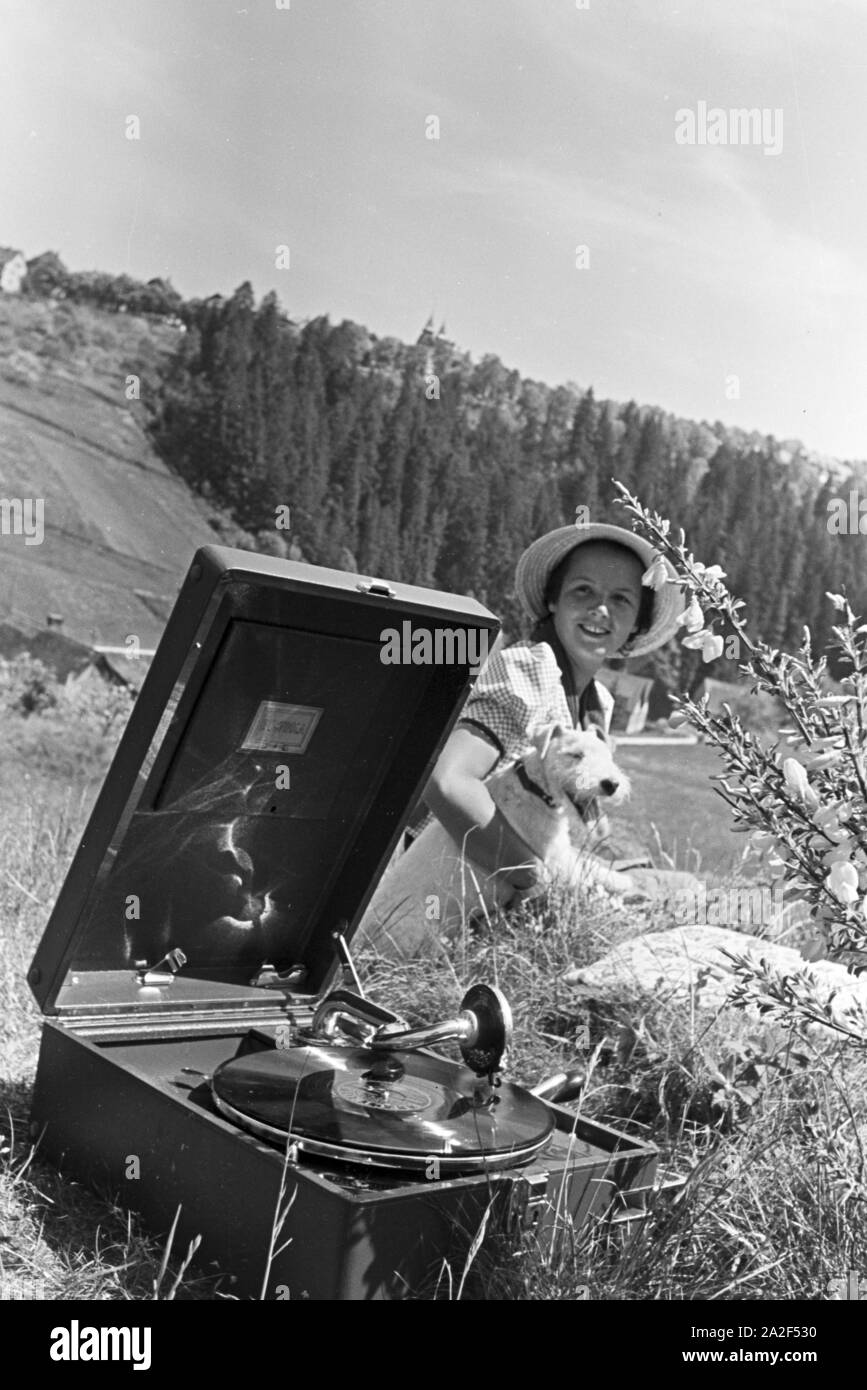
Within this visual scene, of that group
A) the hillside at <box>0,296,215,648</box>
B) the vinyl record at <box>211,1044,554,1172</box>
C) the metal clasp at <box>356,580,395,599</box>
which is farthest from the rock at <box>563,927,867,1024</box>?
the hillside at <box>0,296,215,648</box>

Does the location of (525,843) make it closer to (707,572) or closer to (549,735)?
(549,735)

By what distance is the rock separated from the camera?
9.76 feet

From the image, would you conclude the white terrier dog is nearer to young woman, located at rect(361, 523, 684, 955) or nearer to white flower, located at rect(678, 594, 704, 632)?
young woman, located at rect(361, 523, 684, 955)

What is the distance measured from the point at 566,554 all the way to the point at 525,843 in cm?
99

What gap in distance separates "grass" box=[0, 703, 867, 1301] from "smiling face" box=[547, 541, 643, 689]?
0.86 meters

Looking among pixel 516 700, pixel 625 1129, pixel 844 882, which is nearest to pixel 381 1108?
pixel 844 882

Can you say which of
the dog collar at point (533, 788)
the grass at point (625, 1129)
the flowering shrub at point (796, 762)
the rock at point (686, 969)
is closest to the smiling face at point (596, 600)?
the dog collar at point (533, 788)

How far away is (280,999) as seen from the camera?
8.23 ft

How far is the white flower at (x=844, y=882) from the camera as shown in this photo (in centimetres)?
157

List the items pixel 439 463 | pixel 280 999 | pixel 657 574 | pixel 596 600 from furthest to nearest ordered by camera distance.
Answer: pixel 439 463 → pixel 596 600 → pixel 280 999 → pixel 657 574

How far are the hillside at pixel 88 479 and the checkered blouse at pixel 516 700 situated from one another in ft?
30.3

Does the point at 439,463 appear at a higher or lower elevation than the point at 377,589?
higher

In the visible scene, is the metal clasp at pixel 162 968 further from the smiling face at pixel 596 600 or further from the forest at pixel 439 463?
the forest at pixel 439 463

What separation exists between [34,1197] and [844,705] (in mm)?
1404
